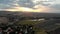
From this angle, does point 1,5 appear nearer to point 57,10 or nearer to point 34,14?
point 34,14

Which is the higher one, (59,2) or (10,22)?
(59,2)

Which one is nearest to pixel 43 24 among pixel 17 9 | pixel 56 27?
pixel 56 27

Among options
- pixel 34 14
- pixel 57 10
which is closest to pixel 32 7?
pixel 34 14

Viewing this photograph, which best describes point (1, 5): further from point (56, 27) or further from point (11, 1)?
point (56, 27)

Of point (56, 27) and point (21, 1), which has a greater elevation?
point (21, 1)

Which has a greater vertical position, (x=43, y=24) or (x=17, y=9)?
(x=17, y=9)

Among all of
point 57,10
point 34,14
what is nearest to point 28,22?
point 34,14

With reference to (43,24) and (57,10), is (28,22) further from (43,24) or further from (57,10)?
(57,10)
